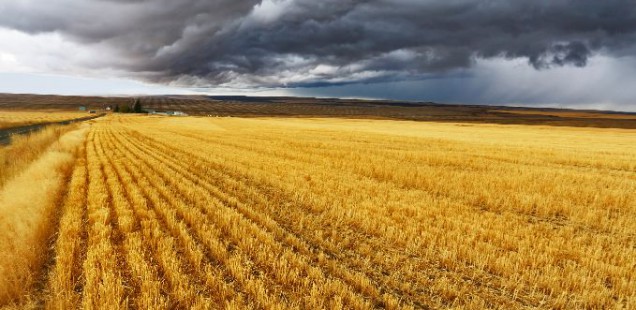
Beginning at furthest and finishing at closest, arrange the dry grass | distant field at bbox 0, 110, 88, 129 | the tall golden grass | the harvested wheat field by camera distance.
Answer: distant field at bbox 0, 110, 88, 129 → the tall golden grass → the dry grass → the harvested wheat field

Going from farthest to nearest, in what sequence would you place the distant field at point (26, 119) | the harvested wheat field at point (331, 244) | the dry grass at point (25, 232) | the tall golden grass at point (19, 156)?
the distant field at point (26, 119)
the tall golden grass at point (19, 156)
the dry grass at point (25, 232)
the harvested wheat field at point (331, 244)

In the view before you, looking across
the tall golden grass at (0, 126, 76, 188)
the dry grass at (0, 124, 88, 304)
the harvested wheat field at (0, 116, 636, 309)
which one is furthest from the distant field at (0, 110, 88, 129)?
the harvested wheat field at (0, 116, 636, 309)

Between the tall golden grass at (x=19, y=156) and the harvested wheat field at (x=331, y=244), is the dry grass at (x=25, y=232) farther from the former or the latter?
the tall golden grass at (x=19, y=156)

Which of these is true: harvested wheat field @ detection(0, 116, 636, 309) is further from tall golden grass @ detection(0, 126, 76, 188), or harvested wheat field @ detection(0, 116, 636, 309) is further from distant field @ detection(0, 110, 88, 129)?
distant field @ detection(0, 110, 88, 129)

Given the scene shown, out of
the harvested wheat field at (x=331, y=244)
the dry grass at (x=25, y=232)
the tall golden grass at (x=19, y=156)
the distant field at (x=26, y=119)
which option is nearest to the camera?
the harvested wheat field at (x=331, y=244)

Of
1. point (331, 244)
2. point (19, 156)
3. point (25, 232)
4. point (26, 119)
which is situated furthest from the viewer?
point (26, 119)

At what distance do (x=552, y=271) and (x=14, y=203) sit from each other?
1185cm

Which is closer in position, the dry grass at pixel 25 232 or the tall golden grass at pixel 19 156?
the dry grass at pixel 25 232

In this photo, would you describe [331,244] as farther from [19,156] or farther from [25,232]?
[19,156]

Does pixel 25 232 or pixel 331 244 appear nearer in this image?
pixel 331 244

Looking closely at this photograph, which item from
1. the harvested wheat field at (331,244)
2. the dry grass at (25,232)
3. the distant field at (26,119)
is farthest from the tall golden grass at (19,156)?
the distant field at (26,119)

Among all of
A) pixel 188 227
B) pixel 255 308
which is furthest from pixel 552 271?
pixel 188 227

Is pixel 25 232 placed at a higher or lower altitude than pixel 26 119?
lower

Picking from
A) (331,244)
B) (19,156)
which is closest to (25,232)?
(331,244)
